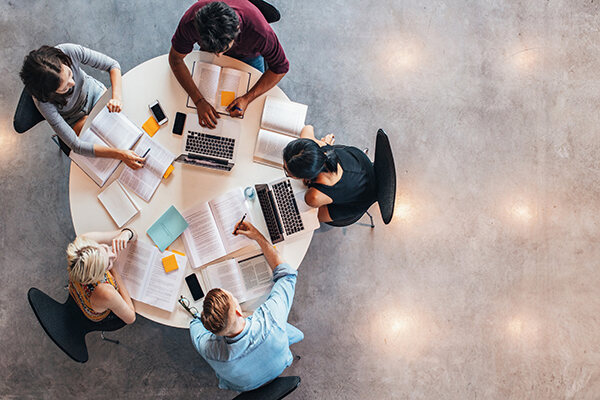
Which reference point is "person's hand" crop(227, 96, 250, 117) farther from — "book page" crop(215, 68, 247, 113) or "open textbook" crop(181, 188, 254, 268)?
"open textbook" crop(181, 188, 254, 268)

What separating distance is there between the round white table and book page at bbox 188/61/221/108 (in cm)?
5

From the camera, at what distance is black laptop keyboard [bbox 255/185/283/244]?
90.2 inches

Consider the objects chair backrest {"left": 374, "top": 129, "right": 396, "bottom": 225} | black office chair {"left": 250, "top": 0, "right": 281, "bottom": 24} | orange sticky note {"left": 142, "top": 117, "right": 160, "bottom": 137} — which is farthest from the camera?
black office chair {"left": 250, "top": 0, "right": 281, "bottom": 24}

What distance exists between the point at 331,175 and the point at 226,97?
76 cm

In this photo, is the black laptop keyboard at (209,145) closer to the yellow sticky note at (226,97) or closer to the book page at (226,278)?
the yellow sticky note at (226,97)

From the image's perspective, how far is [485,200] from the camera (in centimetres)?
330

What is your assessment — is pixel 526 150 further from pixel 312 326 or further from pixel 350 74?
pixel 312 326

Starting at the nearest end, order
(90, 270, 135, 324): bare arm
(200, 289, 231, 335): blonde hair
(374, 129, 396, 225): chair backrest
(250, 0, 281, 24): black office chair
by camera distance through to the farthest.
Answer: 1. (200, 289, 231, 335): blonde hair
2. (90, 270, 135, 324): bare arm
3. (374, 129, 396, 225): chair backrest
4. (250, 0, 281, 24): black office chair

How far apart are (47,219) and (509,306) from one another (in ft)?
11.9

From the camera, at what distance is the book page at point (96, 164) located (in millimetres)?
2301

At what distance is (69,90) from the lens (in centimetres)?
236

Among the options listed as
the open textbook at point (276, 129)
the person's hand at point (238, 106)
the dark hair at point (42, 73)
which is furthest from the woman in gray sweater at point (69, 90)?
the open textbook at point (276, 129)

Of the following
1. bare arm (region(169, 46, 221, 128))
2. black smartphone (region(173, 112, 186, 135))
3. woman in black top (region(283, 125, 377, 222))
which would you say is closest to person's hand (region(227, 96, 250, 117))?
bare arm (region(169, 46, 221, 128))

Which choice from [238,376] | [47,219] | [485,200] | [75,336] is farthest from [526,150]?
[47,219]
